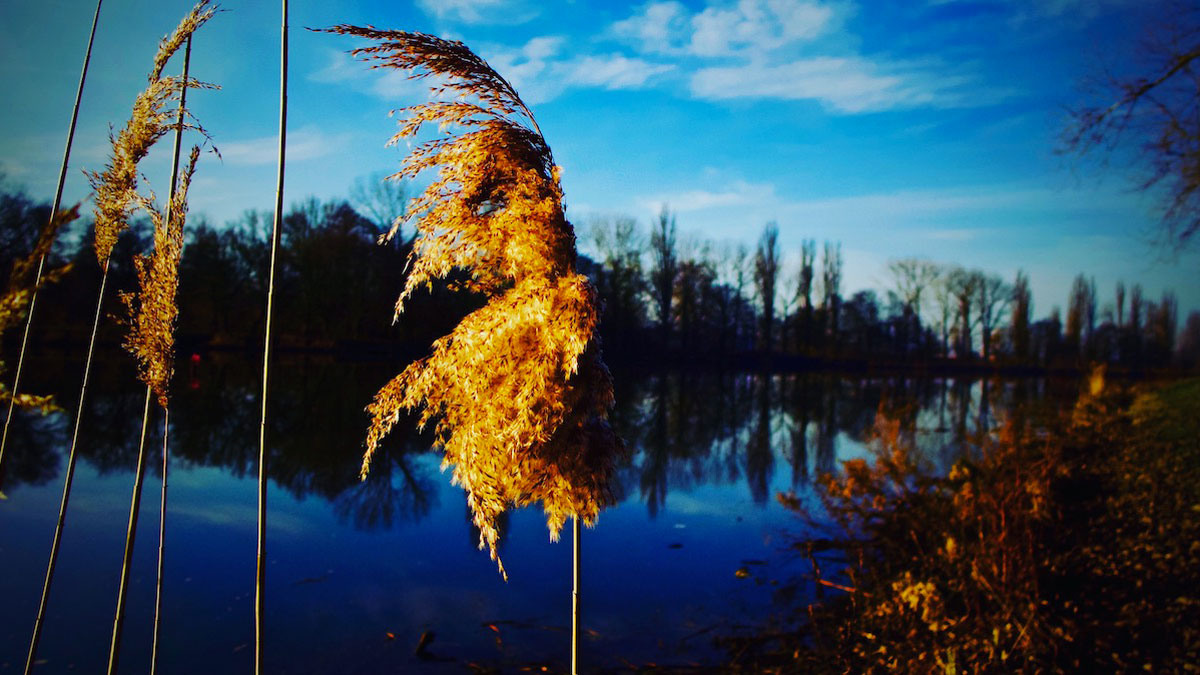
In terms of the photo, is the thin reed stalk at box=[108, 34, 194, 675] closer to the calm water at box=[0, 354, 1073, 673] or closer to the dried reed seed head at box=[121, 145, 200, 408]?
the dried reed seed head at box=[121, 145, 200, 408]

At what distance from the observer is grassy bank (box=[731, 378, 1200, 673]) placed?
4168mm

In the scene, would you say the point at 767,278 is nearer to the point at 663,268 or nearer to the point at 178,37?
the point at 663,268

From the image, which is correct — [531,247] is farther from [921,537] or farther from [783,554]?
[783,554]

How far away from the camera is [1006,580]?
4469mm

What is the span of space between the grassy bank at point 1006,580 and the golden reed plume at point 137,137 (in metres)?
5.03

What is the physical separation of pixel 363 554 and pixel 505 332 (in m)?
6.39

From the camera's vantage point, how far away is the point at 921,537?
6.76 meters

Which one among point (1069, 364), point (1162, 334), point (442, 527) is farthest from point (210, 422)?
point (1162, 334)

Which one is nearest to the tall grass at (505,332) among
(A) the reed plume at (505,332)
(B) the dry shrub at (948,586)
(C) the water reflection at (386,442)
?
(A) the reed plume at (505,332)

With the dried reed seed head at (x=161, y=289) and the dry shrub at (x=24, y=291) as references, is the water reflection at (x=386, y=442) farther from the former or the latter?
the dry shrub at (x=24, y=291)

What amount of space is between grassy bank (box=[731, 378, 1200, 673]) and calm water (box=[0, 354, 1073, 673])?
1.01 m

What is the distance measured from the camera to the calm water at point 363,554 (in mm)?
5453

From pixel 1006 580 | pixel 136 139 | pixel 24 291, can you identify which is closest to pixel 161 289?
pixel 136 139

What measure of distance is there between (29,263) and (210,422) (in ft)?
53.9
